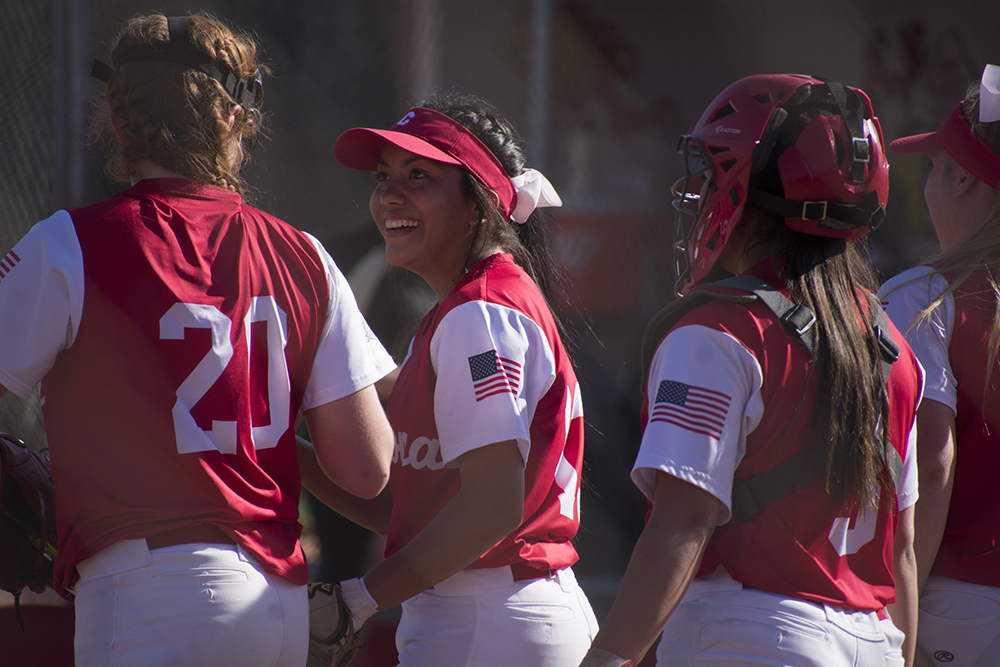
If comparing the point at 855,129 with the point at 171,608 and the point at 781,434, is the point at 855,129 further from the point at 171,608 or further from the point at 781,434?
the point at 171,608

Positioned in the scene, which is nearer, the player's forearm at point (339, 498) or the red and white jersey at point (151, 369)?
the red and white jersey at point (151, 369)

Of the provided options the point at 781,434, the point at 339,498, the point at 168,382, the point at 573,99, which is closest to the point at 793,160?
the point at 781,434

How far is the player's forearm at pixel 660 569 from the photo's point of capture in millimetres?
1336

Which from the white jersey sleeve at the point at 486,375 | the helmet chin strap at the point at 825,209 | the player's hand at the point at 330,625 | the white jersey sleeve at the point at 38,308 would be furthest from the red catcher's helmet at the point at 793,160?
the white jersey sleeve at the point at 38,308

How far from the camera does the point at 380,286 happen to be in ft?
13.1

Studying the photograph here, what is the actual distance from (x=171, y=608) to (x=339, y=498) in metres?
0.70

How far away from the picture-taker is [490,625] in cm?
171

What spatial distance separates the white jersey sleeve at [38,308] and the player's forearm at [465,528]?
2.31 feet

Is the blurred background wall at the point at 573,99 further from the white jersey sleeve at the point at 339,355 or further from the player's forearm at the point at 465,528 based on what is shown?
the player's forearm at the point at 465,528

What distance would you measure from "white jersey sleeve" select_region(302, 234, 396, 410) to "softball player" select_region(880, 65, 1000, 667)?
1162mm

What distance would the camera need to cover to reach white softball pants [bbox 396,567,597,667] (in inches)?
67.3

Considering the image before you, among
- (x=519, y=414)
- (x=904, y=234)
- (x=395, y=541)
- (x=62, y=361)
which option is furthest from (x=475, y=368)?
(x=904, y=234)

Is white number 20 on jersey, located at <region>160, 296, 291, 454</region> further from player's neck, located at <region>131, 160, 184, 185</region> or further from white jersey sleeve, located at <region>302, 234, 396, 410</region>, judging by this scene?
player's neck, located at <region>131, 160, 184, 185</region>

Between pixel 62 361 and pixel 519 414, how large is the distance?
80 centimetres
